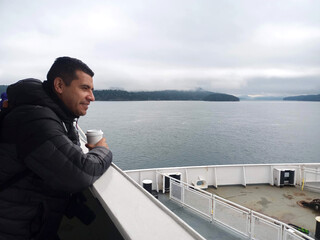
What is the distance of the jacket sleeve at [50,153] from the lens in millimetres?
1112

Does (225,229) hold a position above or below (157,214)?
below

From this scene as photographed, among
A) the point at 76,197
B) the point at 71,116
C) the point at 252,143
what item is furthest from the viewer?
the point at 252,143

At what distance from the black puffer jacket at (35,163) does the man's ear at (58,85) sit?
51mm

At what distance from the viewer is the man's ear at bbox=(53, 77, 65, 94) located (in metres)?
1.39

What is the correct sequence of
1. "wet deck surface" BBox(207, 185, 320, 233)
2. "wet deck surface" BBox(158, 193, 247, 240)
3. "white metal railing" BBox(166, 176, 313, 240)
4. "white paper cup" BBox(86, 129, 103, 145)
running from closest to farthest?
"white paper cup" BBox(86, 129, 103, 145), "white metal railing" BBox(166, 176, 313, 240), "wet deck surface" BBox(158, 193, 247, 240), "wet deck surface" BBox(207, 185, 320, 233)

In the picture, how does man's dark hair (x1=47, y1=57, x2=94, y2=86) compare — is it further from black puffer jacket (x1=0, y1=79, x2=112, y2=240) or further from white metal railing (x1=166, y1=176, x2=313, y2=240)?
white metal railing (x1=166, y1=176, x2=313, y2=240)

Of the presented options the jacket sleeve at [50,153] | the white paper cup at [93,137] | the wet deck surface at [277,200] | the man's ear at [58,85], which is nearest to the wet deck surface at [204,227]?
the wet deck surface at [277,200]

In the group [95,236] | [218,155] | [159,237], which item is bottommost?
[218,155]

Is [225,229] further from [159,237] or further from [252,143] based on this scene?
[252,143]

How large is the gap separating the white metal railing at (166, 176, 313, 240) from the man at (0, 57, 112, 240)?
4884mm

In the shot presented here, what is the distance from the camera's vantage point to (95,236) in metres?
2.06

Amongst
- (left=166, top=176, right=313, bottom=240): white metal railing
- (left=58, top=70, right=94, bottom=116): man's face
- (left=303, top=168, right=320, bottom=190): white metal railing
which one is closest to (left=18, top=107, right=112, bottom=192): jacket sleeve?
(left=58, top=70, right=94, bottom=116): man's face

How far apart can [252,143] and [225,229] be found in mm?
35024

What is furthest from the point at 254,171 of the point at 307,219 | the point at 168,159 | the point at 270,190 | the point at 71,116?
the point at 168,159
